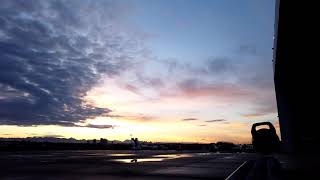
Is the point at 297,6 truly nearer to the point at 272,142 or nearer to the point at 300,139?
the point at 272,142

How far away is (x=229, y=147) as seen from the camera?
390 feet

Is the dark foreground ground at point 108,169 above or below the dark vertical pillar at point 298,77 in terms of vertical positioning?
below

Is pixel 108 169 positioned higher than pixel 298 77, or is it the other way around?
pixel 298 77

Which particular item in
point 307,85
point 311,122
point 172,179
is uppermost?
point 307,85

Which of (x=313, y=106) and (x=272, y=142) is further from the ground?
(x=313, y=106)

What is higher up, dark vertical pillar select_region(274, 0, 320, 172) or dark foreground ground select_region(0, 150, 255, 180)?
dark vertical pillar select_region(274, 0, 320, 172)

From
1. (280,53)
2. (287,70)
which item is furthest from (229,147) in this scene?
(280,53)

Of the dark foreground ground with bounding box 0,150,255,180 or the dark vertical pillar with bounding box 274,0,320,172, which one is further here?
the dark vertical pillar with bounding box 274,0,320,172

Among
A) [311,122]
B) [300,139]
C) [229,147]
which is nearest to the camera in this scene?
[311,122]

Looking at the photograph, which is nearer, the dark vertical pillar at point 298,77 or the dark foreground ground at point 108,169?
the dark foreground ground at point 108,169

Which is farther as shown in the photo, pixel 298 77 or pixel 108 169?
pixel 298 77

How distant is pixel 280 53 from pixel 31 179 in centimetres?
3110

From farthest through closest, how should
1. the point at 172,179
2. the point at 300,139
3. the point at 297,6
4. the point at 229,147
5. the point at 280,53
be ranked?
1. the point at 229,147
2. the point at 300,139
3. the point at 280,53
4. the point at 297,6
5. the point at 172,179

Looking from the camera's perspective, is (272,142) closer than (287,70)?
Yes
